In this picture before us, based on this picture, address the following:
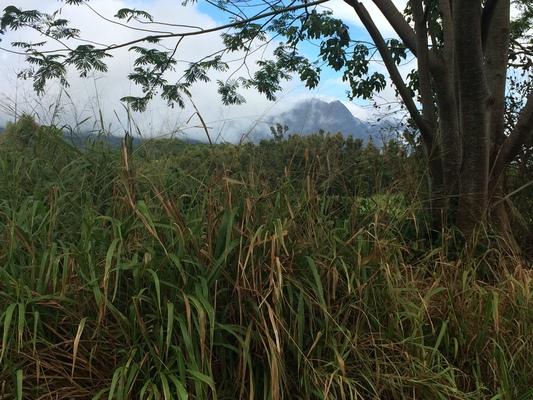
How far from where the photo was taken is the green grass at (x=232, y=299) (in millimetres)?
2826

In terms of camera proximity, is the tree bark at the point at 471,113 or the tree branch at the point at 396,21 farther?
the tree branch at the point at 396,21

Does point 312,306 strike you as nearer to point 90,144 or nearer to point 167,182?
point 167,182

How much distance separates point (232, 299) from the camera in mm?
3113

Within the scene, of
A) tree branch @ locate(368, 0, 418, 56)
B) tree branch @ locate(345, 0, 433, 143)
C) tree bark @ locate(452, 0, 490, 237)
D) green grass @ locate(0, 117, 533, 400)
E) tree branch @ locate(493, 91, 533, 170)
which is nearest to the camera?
green grass @ locate(0, 117, 533, 400)

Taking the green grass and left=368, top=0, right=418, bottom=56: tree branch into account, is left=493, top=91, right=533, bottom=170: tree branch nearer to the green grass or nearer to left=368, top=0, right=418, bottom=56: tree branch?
left=368, top=0, right=418, bottom=56: tree branch

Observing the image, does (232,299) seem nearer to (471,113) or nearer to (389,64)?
(471,113)

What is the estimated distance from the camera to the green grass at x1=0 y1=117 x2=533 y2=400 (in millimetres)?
2826

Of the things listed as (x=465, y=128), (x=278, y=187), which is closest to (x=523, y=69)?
(x=465, y=128)

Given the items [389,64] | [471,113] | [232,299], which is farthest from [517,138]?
[232,299]

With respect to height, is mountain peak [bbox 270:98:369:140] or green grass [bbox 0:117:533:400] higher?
mountain peak [bbox 270:98:369:140]

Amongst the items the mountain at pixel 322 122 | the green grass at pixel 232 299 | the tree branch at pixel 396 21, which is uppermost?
the tree branch at pixel 396 21

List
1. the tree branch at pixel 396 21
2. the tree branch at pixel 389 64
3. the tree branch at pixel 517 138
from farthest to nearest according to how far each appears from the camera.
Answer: the tree branch at pixel 396 21 → the tree branch at pixel 389 64 → the tree branch at pixel 517 138

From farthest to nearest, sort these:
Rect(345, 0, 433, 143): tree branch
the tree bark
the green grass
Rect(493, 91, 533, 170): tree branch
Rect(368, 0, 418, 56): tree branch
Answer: Rect(368, 0, 418, 56): tree branch
Rect(345, 0, 433, 143): tree branch
Rect(493, 91, 533, 170): tree branch
the tree bark
the green grass

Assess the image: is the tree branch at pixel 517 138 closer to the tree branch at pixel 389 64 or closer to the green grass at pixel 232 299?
the tree branch at pixel 389 64
